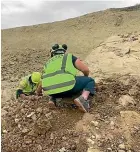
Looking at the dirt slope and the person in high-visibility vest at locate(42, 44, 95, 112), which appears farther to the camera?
the person in high-visibility vest at locate(42, 44, 95, 112)

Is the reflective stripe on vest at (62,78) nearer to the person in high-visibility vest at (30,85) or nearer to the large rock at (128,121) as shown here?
the large rock at (128,121)

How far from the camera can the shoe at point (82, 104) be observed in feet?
17.7

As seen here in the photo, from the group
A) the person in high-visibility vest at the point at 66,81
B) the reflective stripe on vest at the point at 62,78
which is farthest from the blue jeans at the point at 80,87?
the reflective stripe on vest at the point at 62,78

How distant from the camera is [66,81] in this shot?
552 centimetres

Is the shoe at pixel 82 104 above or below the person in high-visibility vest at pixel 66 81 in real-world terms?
below

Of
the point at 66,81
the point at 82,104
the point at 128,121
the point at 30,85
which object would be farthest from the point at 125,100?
the point at 30,85

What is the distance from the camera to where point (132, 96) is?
5.98m

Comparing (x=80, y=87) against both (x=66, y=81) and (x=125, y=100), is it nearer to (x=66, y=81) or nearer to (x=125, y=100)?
(x=66, y=81)

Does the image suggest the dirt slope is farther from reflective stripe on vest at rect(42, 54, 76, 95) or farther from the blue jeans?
reflective stripe on vest at rect(42, 54, 76, 95)

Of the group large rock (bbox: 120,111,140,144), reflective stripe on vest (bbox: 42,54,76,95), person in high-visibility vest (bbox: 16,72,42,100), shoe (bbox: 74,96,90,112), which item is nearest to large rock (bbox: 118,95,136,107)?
large rock (bbox: 120,111,140,144)

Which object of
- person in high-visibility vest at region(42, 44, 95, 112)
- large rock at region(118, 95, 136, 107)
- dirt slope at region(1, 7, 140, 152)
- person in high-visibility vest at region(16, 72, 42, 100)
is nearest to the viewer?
dirt slope at region(1, 7, 140, 152)

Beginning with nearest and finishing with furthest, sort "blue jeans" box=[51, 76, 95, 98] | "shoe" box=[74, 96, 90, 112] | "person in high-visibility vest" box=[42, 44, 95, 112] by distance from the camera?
1. "shoe" box=[74, 96, 90, 112]
2. "person in high-visibility vest" box=[42, 44, 95, 112]
3. "blue jeans" box=[51, 76, 95, 98]

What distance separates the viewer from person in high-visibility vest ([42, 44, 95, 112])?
5.50 meters

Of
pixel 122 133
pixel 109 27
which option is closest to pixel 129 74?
pixel 122 133
